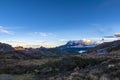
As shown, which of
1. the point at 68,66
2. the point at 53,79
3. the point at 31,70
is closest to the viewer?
the point at 53,79

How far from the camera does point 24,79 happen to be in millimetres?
28047

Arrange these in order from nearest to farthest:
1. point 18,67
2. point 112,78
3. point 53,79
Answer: point 112,78
point 53,79
point 18,67

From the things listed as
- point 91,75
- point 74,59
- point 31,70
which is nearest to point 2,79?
point 31,70

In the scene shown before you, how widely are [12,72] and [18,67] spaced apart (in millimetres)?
2639

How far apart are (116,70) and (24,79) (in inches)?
432

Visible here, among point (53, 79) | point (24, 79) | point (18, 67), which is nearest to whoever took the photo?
point (53, 79)

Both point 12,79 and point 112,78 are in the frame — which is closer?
point 112,78

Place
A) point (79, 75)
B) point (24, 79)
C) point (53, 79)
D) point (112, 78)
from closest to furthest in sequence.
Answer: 1. point (112, 78)
2. point (79, 75)
3. point (53, 79)
4. point (24, 79)

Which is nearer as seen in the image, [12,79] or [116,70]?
[116,70]

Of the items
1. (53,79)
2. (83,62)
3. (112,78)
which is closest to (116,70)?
(112,78)

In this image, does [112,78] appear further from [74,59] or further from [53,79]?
[74,59]

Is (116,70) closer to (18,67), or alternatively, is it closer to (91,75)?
(91,75)

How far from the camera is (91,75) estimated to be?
69.9ft

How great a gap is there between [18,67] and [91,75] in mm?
19998
